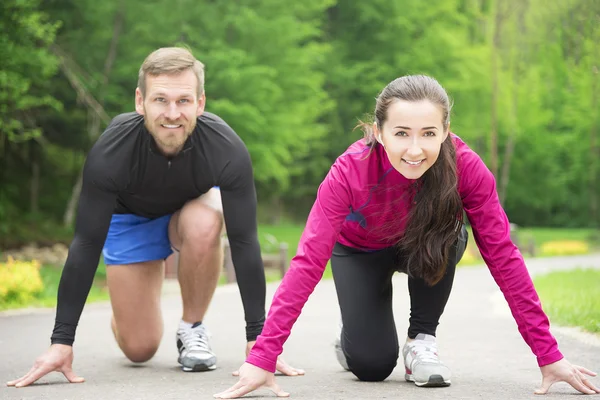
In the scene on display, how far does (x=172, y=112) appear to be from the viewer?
15.2 ft

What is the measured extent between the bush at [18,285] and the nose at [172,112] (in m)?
5.39

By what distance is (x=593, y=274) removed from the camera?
13781mm

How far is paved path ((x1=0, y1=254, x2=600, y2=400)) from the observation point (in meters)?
4.13

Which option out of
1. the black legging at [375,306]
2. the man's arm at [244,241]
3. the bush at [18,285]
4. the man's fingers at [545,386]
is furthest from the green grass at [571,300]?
the bush at [18,285]

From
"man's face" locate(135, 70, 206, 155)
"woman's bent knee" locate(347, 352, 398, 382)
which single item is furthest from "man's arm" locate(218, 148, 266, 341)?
"woman's bent knee" locate(347, 352, 398, 382)

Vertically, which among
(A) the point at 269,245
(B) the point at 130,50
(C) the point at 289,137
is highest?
(B) the point at 130,50

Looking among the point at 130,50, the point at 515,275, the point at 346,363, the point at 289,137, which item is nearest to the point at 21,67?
the point at 130,50

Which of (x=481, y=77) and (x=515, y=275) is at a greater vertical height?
(x=481, y=77)

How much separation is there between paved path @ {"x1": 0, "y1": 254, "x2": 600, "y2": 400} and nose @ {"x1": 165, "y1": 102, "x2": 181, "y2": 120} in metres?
1.41

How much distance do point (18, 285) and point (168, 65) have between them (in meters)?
5.80

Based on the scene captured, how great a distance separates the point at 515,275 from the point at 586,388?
581mm

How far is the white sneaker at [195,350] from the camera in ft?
16.3

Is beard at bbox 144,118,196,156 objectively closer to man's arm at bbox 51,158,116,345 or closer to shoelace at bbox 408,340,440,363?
man's arm at bbox 51,158,116,345

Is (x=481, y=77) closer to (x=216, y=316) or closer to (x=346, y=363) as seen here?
(x=216, y=316)
